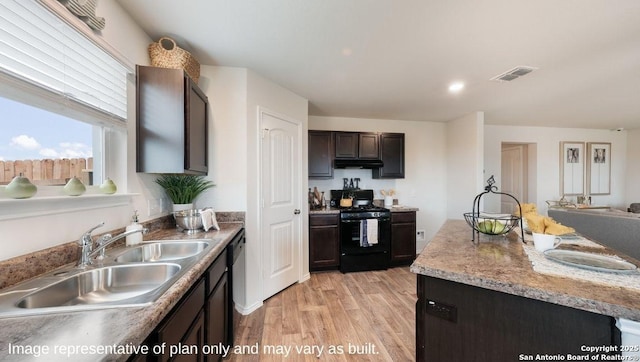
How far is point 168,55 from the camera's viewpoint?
185 centimetres

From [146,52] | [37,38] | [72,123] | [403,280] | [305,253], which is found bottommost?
[403,280]

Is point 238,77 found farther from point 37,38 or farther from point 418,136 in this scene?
point 418,136

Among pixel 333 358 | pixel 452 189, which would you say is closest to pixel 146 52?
pixel 333 358

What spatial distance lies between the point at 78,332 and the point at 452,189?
476 centimetres

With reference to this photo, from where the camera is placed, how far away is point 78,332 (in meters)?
0.65

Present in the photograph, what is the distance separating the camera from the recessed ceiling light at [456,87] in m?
2.79

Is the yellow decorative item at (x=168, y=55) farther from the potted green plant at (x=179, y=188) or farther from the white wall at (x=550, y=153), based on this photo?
the white wall at (x=550, y=153)

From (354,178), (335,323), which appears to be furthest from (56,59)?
(354,178)

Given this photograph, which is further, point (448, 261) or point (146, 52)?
point (146, 52)

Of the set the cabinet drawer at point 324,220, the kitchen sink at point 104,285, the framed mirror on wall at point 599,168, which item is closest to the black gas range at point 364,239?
the cabinet drawer at point 324,220

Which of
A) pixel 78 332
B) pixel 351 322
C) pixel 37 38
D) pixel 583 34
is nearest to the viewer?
pixel 78 332

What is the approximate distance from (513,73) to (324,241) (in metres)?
2.89

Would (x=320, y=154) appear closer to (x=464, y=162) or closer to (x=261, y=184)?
(x=261, y=184)

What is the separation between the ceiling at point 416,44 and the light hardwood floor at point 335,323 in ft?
7.95
